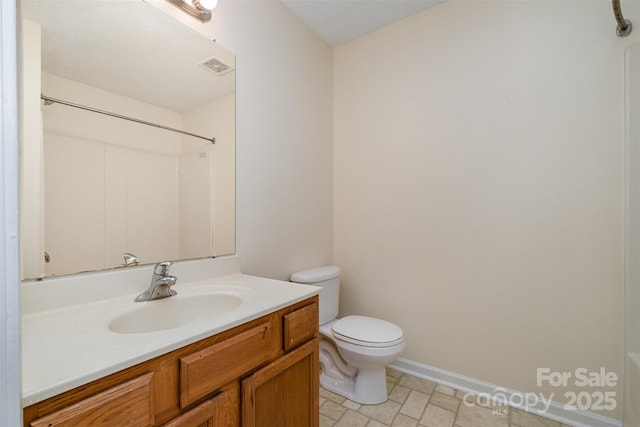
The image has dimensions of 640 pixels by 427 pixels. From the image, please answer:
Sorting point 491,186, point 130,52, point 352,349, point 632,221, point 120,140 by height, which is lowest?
point 352,349

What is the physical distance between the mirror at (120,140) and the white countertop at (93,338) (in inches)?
6.7

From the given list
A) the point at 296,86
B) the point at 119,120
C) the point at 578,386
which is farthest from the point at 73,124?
the point at 578,386

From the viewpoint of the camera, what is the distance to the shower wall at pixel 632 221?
1266 millimetres

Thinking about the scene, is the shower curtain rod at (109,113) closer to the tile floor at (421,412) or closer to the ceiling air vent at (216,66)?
the ceiling air vent at (216,66)

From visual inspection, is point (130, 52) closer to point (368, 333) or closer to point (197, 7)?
point (197, 7)

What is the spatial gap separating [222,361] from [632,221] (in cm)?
185

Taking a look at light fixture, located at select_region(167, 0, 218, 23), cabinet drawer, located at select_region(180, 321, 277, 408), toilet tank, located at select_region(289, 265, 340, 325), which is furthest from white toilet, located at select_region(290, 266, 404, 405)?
light fixture, located at select_region(167, 0, 218, 23)

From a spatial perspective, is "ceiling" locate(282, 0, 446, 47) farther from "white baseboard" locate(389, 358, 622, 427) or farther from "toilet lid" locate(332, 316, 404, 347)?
"white baseboard" locate(389, 358, 622, 427)

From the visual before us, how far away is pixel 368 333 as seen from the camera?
1625 mm

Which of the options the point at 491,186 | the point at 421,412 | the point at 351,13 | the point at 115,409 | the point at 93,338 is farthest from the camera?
the point at 351,13

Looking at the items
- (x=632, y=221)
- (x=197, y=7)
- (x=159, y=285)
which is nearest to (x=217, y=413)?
(x=159, y=285)

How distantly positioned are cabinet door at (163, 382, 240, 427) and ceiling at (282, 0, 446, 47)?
2.14 meters

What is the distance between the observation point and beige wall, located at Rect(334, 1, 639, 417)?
1.42 m

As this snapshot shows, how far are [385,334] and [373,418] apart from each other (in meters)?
0.44
